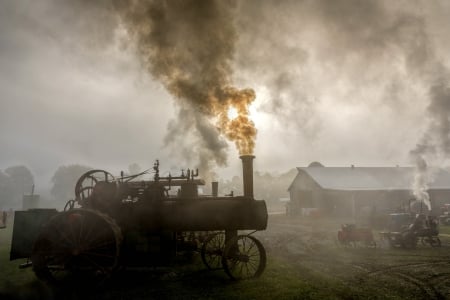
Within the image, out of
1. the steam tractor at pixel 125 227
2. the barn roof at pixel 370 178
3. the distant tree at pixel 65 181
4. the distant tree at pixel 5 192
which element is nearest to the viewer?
the steam tractor at pixel 125 227

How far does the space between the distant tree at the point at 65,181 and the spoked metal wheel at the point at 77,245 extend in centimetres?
11067

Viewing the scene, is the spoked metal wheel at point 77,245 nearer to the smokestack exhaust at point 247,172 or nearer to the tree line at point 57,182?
the smokestack exhaust at point 247,172

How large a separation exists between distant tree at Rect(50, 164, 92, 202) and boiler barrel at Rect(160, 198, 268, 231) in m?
111

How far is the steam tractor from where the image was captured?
8.22m

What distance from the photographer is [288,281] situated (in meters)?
8.46

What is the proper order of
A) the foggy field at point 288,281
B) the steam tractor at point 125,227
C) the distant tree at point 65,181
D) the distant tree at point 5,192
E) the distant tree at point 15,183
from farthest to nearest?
the distant tree at point 65,181, the distant tree at point 15,183, the distant tree at point 5,192, the steam tractor at point 125,227, the foggy field at point 288,281

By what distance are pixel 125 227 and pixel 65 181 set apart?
12025 centimetres

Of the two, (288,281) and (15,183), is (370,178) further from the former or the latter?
(15,183)

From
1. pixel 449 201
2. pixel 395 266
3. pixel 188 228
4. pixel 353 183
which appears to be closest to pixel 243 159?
pixel 188 228

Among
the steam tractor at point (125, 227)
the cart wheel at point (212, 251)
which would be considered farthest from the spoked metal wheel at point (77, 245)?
the cart wheel at point (212, 251)

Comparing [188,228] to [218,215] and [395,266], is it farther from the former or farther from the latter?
[395,266]

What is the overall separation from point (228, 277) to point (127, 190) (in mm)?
4229

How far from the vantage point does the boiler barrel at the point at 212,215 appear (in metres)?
9.20


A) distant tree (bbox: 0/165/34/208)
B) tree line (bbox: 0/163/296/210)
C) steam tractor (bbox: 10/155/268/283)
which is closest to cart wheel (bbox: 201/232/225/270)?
steam tractor (bbox: 10/155/268/283)
